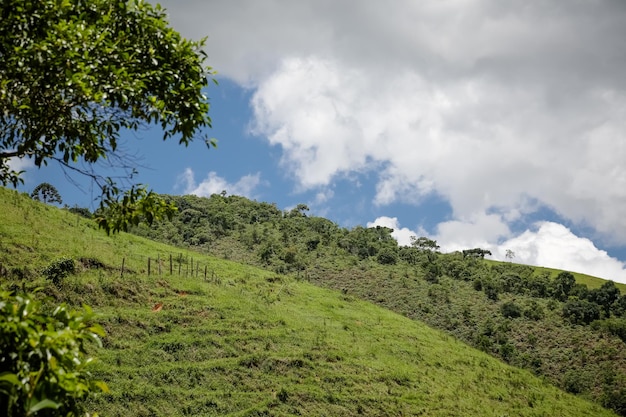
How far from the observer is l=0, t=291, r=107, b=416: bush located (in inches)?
151

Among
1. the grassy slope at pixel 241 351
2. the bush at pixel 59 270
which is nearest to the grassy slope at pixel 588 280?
the grassy slope at pixel 241 351

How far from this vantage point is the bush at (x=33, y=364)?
12.6 feet

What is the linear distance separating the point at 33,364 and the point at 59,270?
102ft

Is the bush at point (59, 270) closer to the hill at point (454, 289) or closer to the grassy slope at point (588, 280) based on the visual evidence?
the hill at point (454, 289)

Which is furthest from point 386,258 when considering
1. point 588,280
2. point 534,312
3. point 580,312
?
point 588,280

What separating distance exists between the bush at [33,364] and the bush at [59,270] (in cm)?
3020

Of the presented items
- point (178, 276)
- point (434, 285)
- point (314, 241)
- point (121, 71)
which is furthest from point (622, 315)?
point (121, 71)

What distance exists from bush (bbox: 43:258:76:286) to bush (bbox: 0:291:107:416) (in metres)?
30.2

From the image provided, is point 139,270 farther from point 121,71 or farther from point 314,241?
point 314,241

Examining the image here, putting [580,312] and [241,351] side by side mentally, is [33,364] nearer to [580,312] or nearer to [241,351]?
[241,351]

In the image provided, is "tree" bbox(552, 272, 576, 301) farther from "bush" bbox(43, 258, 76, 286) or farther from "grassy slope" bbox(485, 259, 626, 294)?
"bush" bbox(43, 258, 76, 286)

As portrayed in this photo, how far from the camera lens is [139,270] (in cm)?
4047

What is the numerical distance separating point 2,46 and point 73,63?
866 mm

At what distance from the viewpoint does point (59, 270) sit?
32.1 meters
